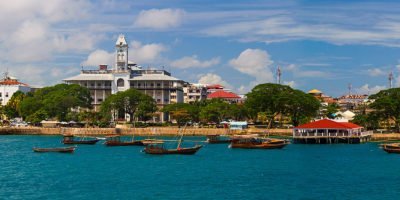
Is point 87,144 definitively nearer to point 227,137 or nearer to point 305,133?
point 227,137

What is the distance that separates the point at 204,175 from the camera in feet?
208

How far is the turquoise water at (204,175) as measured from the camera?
5238cm

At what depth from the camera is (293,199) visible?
162 ft

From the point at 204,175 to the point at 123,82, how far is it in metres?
105

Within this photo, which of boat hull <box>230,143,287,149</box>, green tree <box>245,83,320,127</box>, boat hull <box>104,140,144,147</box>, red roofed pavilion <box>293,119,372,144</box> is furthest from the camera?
green tree <box>245,83,320,127</box>

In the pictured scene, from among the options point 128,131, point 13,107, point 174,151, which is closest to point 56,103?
point 128,131

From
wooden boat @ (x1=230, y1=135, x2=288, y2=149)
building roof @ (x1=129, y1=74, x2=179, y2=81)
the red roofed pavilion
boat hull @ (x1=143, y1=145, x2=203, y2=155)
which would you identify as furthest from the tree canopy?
boat hull @ (x1=143, y1=145, x2=203, y2=155)

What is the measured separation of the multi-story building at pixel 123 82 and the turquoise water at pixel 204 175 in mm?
72107

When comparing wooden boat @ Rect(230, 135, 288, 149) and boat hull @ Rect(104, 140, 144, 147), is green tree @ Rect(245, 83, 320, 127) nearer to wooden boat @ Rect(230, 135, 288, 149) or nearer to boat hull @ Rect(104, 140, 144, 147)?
wooden boat @ Rect(230, 135, 288, 149)

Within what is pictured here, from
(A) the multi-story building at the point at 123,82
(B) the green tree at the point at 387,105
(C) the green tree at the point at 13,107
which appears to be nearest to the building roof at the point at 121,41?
(A) the multi-story building at the point at 123,82

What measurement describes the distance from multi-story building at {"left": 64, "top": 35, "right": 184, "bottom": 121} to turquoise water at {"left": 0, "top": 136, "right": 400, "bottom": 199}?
237ft

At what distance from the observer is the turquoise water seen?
172 ft

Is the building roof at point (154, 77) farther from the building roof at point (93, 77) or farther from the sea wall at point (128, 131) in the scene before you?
the sea wall at point (128, 131)

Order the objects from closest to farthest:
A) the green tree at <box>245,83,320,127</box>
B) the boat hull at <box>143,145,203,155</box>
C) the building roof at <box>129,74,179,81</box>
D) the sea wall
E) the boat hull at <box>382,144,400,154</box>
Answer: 1. the boat hull at <box>143,145,203,155</box>
2. the boat hull at <box>382,144,400,154</box>
3. the sea wall
4. the green tree at <box>245,83,320,127</box>
5. the building roof at <box>129,74,179,81</box>
